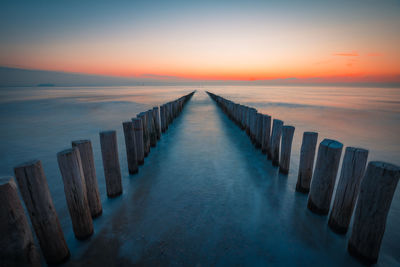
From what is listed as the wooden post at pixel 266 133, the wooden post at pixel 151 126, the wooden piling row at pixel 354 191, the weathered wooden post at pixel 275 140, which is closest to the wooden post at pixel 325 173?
the wooden piling row at pixel 354 191

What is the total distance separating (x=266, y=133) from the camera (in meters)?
5.23

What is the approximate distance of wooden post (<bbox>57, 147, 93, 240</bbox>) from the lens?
6.83ft

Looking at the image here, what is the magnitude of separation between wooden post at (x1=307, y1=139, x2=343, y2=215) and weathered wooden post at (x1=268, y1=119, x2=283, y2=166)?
1.55 m

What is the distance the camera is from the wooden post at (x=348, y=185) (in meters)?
2.21

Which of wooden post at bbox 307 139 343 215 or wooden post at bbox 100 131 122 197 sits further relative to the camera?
wooden post at bbox 100 131 122 197

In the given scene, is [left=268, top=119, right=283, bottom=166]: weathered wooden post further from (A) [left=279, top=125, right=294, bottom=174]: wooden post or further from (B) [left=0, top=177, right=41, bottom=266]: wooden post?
(B) [left=0, top=177, right=41, bottom=266]: wooden post

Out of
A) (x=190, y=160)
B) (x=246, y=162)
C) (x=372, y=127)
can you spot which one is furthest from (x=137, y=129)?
(x=372, y=127)

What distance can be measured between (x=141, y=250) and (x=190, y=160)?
314 centimetres

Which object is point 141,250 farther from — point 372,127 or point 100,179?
point 372,127

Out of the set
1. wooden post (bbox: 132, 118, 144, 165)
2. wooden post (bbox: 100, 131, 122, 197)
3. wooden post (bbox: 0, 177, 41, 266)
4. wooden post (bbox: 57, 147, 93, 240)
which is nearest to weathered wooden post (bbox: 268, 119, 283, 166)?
wooden post (bbox: 132, 118, 144, 165)

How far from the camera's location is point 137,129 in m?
4.19

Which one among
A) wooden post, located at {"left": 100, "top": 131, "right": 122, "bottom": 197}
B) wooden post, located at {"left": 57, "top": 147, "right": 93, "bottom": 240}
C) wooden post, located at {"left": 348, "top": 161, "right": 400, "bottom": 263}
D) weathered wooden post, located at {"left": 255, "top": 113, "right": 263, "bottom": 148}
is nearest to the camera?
wooden post, located at {"left": 348, "top": 161, "right": 400, "bottom": 263}

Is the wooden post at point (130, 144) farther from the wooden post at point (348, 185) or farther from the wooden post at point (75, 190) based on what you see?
the wooden post at point (348, 185)

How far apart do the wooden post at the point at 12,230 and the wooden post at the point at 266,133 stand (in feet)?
16.1
